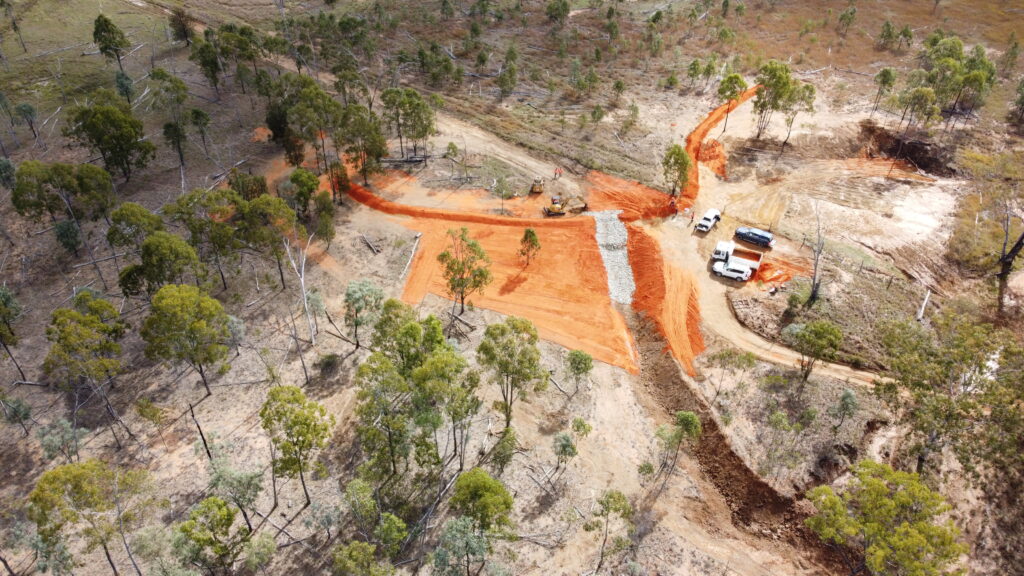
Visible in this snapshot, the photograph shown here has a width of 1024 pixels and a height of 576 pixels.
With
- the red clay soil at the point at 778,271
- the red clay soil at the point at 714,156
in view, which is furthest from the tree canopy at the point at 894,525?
the red clay soil at the point at 714,156

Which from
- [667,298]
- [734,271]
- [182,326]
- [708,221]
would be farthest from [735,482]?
[182,326]

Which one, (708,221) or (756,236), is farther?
(708,221)

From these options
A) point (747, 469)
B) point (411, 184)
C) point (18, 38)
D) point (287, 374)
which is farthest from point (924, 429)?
point (18, 38)

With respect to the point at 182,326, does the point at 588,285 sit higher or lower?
lower

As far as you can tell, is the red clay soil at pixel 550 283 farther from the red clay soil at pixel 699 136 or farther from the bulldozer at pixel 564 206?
the red clay soil at pixel 699 136

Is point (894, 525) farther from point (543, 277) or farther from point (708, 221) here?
point (708, 221)

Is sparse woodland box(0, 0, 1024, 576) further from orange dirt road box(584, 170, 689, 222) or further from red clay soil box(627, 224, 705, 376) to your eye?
orange dirt road box(584, 170, 689, 222)

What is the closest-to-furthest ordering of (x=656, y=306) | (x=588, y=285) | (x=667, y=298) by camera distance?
1. (x=656, y=306)
2. (x=667, y=298)
3. (x=588, y=285)

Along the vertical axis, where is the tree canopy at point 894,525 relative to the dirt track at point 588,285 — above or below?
above
